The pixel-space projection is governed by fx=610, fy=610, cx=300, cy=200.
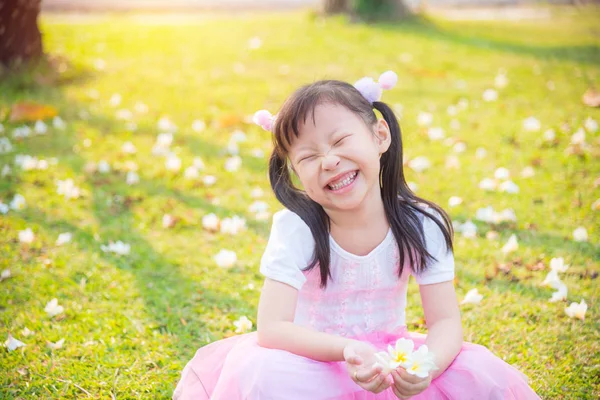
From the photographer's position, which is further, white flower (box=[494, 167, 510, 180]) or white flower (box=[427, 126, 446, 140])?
white flower (box=[427, 126, 446, 140])

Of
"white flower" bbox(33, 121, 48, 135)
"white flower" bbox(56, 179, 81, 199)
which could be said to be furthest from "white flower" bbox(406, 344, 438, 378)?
"white flower" bbox(33, 121, 48, 135)

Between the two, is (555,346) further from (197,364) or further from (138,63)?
(138,63)

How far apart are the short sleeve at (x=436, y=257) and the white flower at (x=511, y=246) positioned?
1.18 m

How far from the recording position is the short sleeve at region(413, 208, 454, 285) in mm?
2102

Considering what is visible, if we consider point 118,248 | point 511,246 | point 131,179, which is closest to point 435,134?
point 511,246

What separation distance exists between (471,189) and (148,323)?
225 centimetres

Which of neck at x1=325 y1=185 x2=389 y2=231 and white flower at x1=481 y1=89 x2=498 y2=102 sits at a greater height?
neck at x1=325 y1=185 x2=389 y2=231

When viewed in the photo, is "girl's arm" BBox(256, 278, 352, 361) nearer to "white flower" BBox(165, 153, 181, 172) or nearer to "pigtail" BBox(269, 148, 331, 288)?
"pigtail" BBox(269, 148, 331, 288)

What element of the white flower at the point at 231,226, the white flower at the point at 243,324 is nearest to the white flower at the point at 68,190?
the white flower at the point at 231,226

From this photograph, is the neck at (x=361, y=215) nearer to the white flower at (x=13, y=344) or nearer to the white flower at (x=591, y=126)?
the white flower at (x=13, y=344)

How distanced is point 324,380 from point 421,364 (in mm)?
335

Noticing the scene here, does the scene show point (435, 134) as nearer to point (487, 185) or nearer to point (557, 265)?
point (487, 185)

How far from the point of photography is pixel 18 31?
19.9 feet

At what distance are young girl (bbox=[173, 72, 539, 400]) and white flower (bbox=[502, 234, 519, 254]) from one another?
3.78 feet
